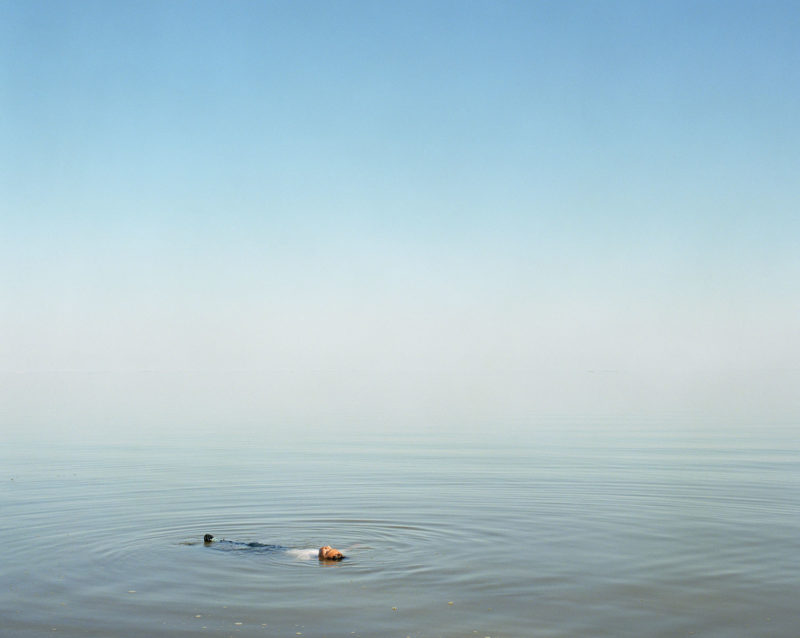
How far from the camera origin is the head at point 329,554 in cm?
1841

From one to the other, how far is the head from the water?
48 cm

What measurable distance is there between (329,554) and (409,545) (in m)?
2.47

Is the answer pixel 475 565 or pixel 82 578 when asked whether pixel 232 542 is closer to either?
pixel 82 578

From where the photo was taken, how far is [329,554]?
60.4 ft

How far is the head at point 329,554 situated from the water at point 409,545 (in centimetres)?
48

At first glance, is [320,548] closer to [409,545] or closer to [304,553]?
[304,553]

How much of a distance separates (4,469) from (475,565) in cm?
2236

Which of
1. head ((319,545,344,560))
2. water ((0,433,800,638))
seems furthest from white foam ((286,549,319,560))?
head ((319,545,344,560))

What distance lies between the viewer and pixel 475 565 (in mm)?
18266

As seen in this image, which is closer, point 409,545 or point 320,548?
point 320,548

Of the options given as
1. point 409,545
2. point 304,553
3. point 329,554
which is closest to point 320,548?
point 304,553

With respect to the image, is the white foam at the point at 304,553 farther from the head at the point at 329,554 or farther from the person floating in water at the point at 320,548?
the head at the point at 329,554

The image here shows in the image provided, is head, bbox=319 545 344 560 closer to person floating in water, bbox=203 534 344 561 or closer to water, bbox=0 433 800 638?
person floating in water, bbox=203 534 344 561

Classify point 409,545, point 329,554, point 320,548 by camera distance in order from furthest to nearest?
point 409,545 → point 320,548 → point 329,554
